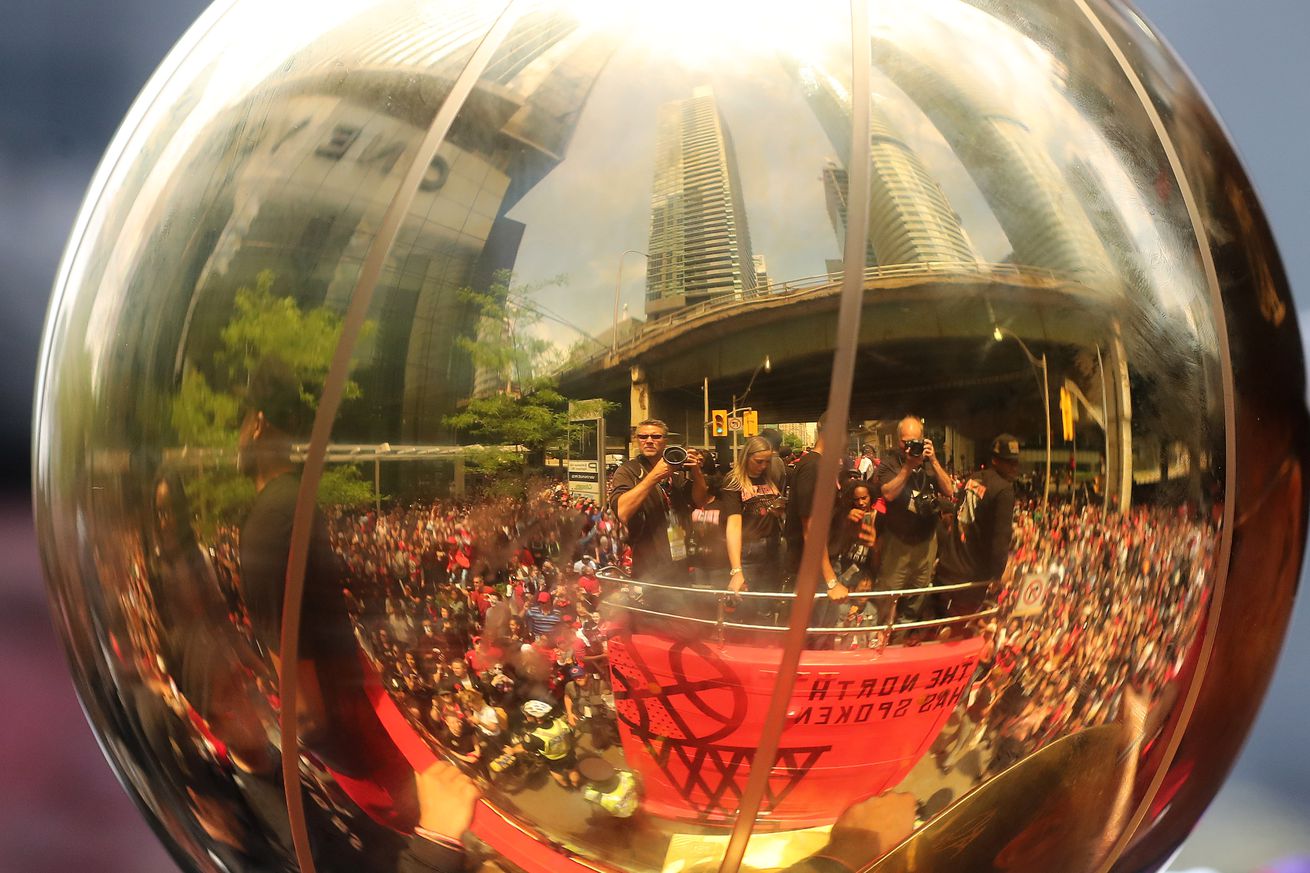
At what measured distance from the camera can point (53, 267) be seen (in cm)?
308

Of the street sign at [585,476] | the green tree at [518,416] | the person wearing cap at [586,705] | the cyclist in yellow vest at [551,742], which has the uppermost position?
the green tree at [518,416]

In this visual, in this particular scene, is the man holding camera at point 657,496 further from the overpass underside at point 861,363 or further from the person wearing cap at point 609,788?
the person wearing cap at point 609,788

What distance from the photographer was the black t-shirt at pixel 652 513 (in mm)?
579

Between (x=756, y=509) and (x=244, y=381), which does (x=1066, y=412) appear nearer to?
(x=756, y=509)

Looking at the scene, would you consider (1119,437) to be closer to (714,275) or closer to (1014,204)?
(1014,204)

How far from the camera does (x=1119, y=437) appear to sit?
25.3 inches

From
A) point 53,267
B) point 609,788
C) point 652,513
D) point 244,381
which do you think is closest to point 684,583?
point 652,513

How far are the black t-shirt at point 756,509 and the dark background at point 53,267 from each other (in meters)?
0.98

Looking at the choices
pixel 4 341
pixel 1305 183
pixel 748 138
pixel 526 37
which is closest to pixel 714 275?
pixel 748 138

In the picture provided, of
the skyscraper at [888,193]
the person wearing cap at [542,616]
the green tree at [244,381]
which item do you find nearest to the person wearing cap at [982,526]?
the skyscraper at [888,193]

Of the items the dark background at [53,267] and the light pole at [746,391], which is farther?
the dark background at [53,267]

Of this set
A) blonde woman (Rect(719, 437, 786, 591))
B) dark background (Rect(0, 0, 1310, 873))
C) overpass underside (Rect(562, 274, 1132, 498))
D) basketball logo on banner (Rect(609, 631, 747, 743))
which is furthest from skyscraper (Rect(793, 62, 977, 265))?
dark background (Rect(0, 0, 1310, 873))

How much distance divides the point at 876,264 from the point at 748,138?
0.10 metres

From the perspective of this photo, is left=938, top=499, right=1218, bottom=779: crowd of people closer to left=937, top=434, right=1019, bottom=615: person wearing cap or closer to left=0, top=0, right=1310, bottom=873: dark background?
left=937, top=434, right=1019, bottom=615: person wearing cap
